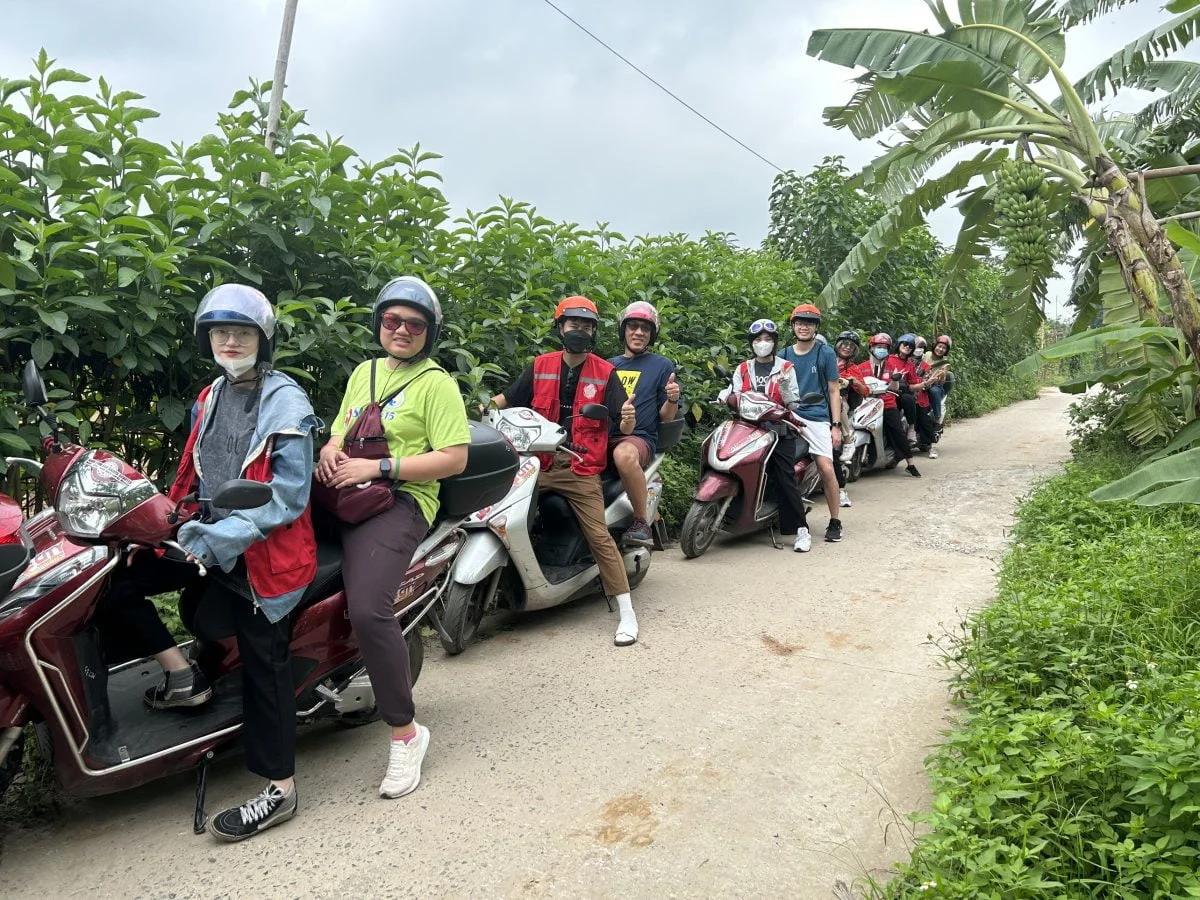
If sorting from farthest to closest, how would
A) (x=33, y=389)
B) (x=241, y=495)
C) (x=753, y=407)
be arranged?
(x=753, y=407), (x=33, y=389), (x=241, y=495)

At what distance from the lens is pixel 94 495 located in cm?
237

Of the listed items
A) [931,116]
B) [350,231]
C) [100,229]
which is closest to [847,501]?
[931,116]

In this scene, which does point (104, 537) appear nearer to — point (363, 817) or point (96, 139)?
point (363, 817)

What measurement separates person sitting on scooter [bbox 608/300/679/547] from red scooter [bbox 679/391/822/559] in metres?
1.01

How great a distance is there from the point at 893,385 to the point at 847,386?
3.27ft

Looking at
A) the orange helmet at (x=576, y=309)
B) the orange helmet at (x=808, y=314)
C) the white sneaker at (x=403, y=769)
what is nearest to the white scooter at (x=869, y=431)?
the orange helmet at (x=808, y=314)

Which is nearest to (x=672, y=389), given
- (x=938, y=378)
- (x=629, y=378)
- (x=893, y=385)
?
(x=629, y=378)

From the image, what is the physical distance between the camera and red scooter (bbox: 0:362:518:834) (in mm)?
2326

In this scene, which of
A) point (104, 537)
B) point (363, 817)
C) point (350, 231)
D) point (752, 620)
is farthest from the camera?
point (752, 620)

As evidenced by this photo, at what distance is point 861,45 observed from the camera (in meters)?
5.18

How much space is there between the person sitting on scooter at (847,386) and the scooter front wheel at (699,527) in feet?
7.19

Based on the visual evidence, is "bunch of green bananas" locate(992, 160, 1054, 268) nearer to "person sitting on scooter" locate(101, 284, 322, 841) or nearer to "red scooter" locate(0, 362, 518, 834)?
"red scooter" locate(0, 362, 518, 834)

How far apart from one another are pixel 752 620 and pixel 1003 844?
254cm

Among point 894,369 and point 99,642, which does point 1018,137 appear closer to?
point 894,369
